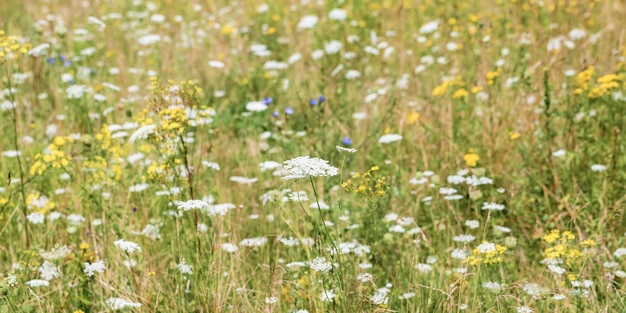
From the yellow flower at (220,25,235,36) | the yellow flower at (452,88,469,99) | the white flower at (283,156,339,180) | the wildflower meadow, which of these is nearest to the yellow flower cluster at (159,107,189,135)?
the wildflower meadow

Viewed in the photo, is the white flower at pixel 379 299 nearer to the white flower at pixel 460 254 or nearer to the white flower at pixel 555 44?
the white flower at pixel 460 254

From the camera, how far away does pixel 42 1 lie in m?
7.21

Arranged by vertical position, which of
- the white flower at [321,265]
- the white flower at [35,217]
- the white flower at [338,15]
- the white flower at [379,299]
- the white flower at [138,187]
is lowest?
the white flower at [35,217]

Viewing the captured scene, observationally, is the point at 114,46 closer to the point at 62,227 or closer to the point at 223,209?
the point at 62,227

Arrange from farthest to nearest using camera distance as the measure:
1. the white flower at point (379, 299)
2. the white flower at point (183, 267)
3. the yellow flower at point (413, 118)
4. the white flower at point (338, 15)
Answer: the white flower at point (338, 15), the yellow flower at point (413, 118), the white flower at point (183, 267), the white flower at point (379, 299)

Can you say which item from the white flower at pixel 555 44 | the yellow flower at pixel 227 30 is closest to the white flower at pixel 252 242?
the white flower at pixel 555 44

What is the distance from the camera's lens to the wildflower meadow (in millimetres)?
2443

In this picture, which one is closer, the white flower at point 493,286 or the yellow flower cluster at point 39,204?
the white flower at point 493,286

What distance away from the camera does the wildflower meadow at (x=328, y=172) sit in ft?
8.02

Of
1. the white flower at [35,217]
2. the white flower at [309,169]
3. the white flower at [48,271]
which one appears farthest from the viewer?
the white flower at [35,217]

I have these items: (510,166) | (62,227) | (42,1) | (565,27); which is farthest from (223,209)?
(42,1)

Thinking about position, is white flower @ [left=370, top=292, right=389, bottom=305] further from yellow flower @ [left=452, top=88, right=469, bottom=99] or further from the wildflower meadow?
yellow flower @ [left=452, top=88, right=469, bottom=99]

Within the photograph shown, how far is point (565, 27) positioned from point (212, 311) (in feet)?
12.0

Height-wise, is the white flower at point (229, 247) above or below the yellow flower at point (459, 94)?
below
